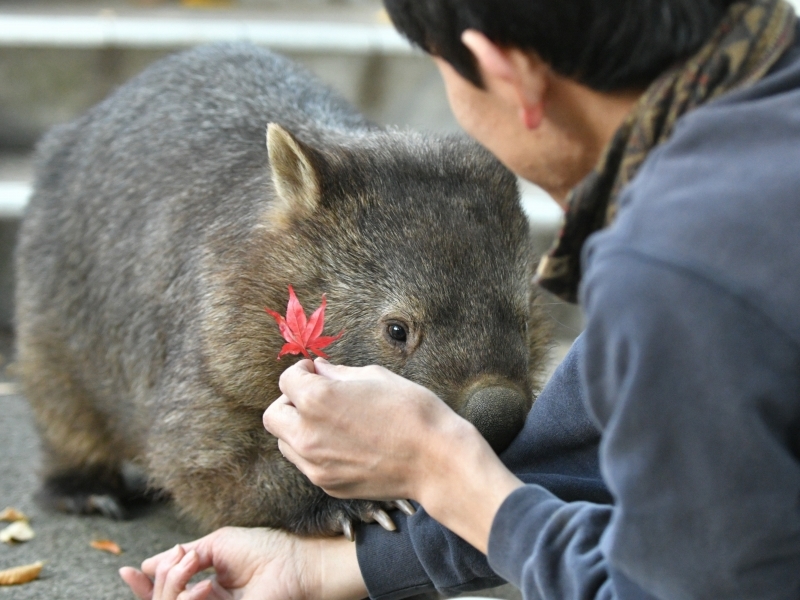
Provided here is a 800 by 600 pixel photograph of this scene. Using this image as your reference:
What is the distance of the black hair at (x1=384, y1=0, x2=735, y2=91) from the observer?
1304 mm

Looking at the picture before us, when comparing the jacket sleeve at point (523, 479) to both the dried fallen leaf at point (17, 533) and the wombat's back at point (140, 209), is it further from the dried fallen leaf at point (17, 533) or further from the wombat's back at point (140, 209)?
the dried fallen leaf at point (17, 533)

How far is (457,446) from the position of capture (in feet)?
5.46

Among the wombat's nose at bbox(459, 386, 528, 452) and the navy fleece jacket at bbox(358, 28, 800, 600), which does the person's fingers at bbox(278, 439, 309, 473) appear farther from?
the navy fleece jacket at bbox(358, 28, 800, 600)

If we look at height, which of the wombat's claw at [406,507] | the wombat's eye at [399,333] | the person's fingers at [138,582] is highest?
the wombat's eye at [399,333]

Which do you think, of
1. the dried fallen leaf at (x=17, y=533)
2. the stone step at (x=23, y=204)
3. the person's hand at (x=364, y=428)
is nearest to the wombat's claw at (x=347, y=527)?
the person's hand at (x=364, y=428)

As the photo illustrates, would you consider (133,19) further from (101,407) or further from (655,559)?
(655,559)

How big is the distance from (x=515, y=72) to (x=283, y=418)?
796 mm

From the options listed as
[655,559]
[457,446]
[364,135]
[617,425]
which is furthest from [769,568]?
[364,135]

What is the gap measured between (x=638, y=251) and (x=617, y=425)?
21 cm

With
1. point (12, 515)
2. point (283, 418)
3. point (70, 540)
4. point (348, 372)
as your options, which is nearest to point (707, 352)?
point (348, 372)

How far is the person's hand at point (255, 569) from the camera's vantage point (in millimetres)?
2246

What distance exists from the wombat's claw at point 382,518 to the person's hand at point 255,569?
0.30 ft

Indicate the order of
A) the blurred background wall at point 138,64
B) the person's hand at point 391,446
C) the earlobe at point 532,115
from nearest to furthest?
the earlobe at point 532,115 < the person's hand at point 391,446 < the blurred background wall at point 138,64

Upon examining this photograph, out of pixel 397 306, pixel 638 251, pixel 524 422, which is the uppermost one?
pixel 638 251
